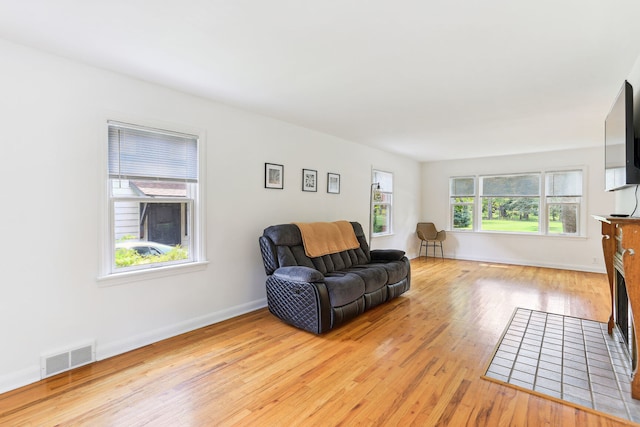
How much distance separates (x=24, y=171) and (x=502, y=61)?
141 inches

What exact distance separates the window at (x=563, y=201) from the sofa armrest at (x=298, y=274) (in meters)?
5.63

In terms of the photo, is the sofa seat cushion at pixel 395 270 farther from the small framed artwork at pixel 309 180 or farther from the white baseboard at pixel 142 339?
the white baseboard at pixel 142 339

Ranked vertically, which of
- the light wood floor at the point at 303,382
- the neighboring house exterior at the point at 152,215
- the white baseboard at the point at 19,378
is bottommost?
the light wood floor at the point at 303,382

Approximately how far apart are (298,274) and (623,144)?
279cm

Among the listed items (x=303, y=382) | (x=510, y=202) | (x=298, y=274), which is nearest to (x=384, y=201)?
(x=510, y=202)

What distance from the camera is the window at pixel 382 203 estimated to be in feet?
20.7

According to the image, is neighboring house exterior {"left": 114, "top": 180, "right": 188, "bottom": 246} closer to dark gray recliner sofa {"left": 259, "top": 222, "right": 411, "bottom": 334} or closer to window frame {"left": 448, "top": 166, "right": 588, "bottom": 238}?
dark gray recliner sofa {"left": 259, "top": 222, "right": 411, "bottom": 334}

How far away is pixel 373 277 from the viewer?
374cm

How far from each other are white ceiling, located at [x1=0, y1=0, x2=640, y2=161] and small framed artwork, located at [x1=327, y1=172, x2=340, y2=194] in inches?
54.5

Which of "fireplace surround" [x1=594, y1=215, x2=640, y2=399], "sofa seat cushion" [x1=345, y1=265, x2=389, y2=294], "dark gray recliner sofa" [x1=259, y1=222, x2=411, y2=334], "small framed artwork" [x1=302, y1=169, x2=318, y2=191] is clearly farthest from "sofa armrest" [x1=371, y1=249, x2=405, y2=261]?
"fireplace surround" [x1=594, y1=215, x2=640, y2=399]

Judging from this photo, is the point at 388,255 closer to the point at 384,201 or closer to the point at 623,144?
the point at 384,201

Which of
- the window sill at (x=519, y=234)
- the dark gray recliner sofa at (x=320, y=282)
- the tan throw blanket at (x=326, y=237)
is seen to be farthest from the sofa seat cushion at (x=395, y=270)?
the window sill at (x=519, y=234)

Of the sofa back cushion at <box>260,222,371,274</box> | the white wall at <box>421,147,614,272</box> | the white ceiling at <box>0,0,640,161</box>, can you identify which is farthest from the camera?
the white wall at <box>421,147,614,272</box>

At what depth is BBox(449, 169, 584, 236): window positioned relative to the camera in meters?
6.24
